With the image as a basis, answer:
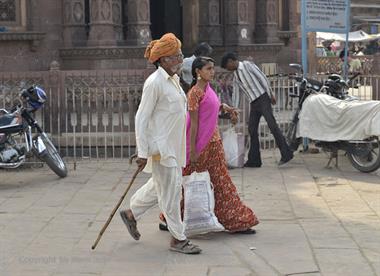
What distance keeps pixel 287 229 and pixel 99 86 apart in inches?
200

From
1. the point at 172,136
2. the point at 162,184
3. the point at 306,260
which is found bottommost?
the point at 306,260

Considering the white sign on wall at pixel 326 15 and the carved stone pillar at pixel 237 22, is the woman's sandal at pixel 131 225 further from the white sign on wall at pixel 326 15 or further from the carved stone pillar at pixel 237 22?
the carved stone pillar at pixel 237 22

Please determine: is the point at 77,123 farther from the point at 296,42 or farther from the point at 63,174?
the point at 296,42

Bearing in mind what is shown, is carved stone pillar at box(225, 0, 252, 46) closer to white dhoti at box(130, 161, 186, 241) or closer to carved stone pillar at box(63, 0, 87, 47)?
carved stone pillar at box(63, 0, 87, 47)

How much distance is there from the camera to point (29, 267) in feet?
18.4

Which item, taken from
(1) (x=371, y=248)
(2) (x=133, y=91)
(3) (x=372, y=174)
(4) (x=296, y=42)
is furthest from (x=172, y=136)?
(4) (x=296, y=42)

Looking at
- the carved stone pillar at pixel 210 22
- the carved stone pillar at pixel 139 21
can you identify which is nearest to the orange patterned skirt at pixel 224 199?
the carved stone pillar at pixel 139 21

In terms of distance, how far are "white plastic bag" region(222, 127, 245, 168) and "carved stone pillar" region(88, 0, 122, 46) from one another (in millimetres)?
4947

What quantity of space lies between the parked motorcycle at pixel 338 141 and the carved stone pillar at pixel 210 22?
16.5ft

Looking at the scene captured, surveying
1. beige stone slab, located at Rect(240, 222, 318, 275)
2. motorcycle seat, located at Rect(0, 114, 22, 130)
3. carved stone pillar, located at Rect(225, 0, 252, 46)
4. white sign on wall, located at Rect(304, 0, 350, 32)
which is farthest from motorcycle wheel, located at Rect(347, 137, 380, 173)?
carved stone pillar, located at Rect(225, 0, 252, 46)

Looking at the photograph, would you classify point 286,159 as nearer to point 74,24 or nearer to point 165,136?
point 165,136

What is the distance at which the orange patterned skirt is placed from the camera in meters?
6.41

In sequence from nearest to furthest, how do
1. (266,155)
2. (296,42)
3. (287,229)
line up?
1. (287,229)
2. (266,155)
3. (296,42)

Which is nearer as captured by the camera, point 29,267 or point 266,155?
point 29,267
